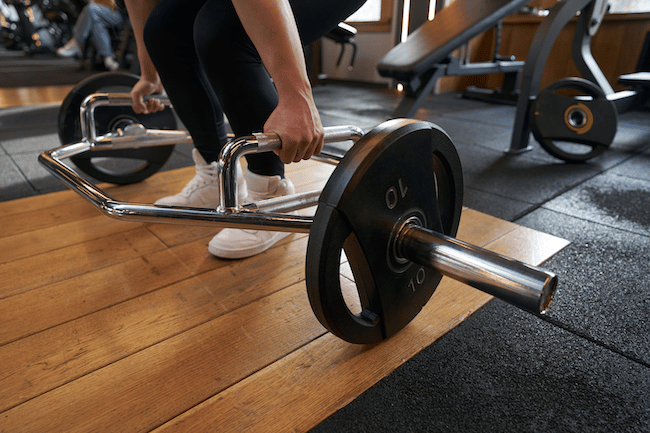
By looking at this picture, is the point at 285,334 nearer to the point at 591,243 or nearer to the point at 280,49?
the point at 280,49

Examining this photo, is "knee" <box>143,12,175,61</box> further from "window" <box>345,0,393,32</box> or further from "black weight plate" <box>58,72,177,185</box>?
"window" <box>345,0,393,32</box>

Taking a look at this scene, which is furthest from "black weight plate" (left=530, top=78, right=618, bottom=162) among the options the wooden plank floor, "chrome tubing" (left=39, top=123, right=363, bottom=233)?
"chrome tubing" (left=39, top=123, right=363, bottom=233)

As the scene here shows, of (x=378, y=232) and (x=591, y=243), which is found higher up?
(x=378, y=232)

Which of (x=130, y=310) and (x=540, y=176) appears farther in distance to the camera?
(x=540, y=176)

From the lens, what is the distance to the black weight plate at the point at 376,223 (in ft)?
1.55

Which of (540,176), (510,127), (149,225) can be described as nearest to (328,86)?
(510,127)

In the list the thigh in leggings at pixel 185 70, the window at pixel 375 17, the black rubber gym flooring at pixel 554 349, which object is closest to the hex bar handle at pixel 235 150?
the black rubber gym flooring at pixel 554 349

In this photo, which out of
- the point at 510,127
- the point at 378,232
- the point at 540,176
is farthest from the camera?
the point at 510,127

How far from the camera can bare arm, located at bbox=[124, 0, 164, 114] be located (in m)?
0.95

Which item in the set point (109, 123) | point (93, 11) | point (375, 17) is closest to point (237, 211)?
point (109, 123)

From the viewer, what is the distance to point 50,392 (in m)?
0.55

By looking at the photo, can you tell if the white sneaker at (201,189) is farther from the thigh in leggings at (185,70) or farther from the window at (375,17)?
the window at (375,17)

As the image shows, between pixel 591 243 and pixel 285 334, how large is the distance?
74 centimetres

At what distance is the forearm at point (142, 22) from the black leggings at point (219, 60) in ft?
0.45
